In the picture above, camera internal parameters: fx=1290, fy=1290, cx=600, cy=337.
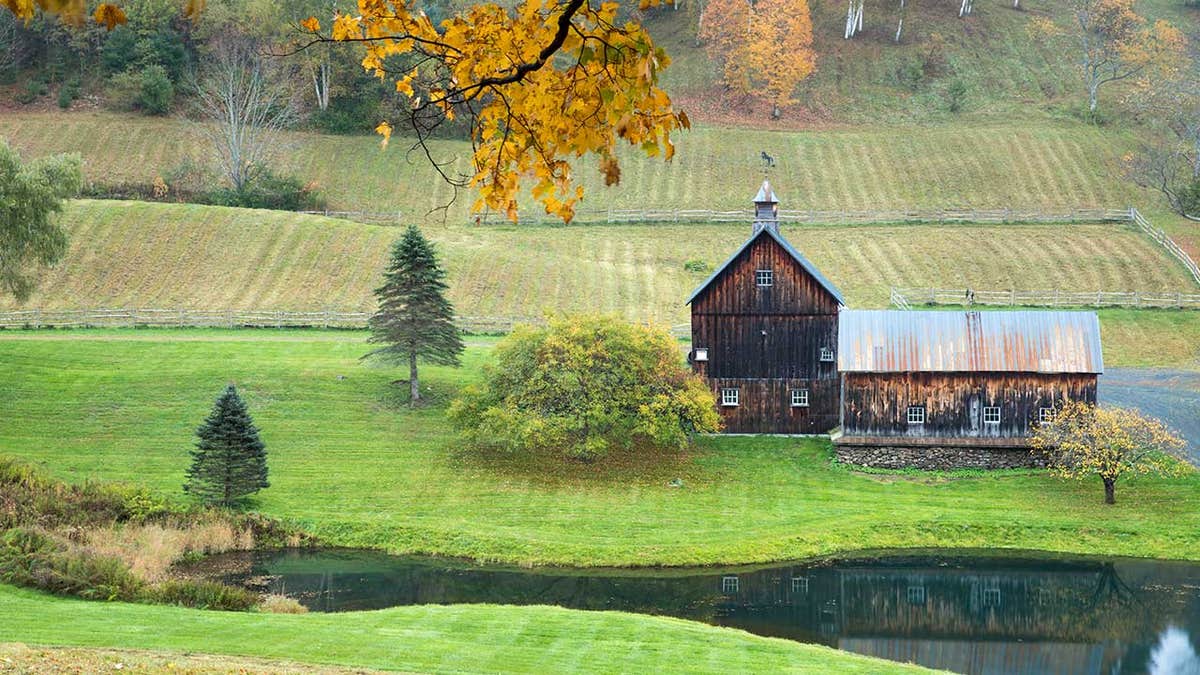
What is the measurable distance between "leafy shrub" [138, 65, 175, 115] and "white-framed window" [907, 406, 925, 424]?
62.7 meters

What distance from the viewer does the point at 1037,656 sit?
93.9ft

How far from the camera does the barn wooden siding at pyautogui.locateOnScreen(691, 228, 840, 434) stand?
44188 mm

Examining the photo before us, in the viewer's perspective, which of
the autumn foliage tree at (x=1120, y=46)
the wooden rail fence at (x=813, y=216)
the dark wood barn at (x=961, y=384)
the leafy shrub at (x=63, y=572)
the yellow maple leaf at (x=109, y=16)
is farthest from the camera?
the autumn foliage tree at (x=1120, y=46)

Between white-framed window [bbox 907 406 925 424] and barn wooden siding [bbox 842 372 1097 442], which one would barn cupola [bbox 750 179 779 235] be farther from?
white-framed window [bbox 907 406 925 424]

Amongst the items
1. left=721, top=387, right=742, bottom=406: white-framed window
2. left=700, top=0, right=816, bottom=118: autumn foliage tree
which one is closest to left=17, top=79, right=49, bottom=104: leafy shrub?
left=700, top=0, right=816, bottom=118: autumn foliage tree

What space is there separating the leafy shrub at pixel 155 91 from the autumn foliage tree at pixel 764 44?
124 ft

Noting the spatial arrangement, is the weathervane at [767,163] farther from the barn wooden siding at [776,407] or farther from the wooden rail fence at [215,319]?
the barn wooden siding at [776,407]

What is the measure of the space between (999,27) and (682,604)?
8192cm

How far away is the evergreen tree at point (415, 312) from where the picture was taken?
44.9 metres

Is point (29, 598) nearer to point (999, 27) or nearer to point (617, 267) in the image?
point (617, 267)

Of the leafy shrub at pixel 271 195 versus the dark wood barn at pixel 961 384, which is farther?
the leafy shrub at pixel 271 195

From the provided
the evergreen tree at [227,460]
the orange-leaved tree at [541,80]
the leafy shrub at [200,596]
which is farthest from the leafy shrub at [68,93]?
the orange-leaved tree at [541,80]

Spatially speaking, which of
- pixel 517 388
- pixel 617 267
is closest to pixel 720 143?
pixel 617 267

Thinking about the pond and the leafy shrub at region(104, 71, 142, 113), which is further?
the leafy shrub at region(104, 71, 142, 113)
